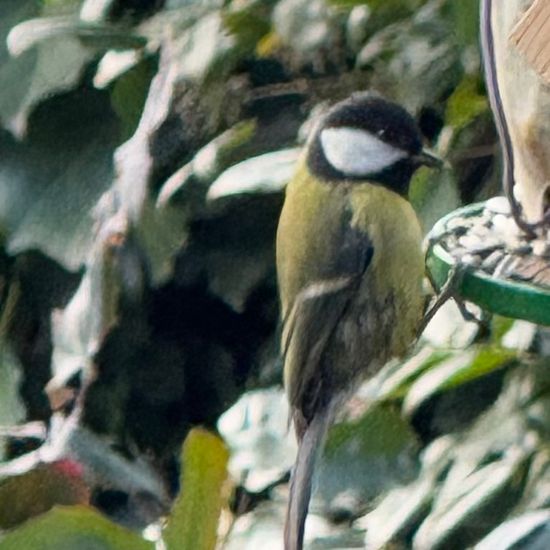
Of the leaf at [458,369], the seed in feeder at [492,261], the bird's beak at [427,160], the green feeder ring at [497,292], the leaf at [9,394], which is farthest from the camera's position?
the leaf at [9,394]

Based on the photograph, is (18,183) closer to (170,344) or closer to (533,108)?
(170,344)

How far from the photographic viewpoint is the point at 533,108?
109cm

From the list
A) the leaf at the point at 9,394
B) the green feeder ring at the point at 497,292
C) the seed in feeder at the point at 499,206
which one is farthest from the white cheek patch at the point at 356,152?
the leaf at the point at 9,394

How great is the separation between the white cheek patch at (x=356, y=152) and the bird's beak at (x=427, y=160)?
1 cm

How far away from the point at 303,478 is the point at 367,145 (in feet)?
1.09

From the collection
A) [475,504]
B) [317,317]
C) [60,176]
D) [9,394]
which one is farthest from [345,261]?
[9,394]

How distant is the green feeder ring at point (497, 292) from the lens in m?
0.91

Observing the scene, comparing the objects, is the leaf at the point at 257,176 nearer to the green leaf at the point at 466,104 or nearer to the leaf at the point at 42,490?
the green leaf at the point at 466,104

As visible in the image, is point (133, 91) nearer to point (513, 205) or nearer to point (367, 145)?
point (367, 145)

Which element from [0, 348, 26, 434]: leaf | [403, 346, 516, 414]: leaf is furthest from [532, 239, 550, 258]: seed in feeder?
[0, 348, 26, 434]: leaf

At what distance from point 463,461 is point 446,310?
15 cm

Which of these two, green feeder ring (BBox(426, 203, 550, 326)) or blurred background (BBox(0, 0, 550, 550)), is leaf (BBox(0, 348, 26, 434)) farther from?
green feeder ring (BBox(426, 203, 550, 326))

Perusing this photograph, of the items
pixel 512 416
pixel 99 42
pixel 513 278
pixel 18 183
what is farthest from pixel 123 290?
pixel 513 278

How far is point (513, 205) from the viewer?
1015mm
